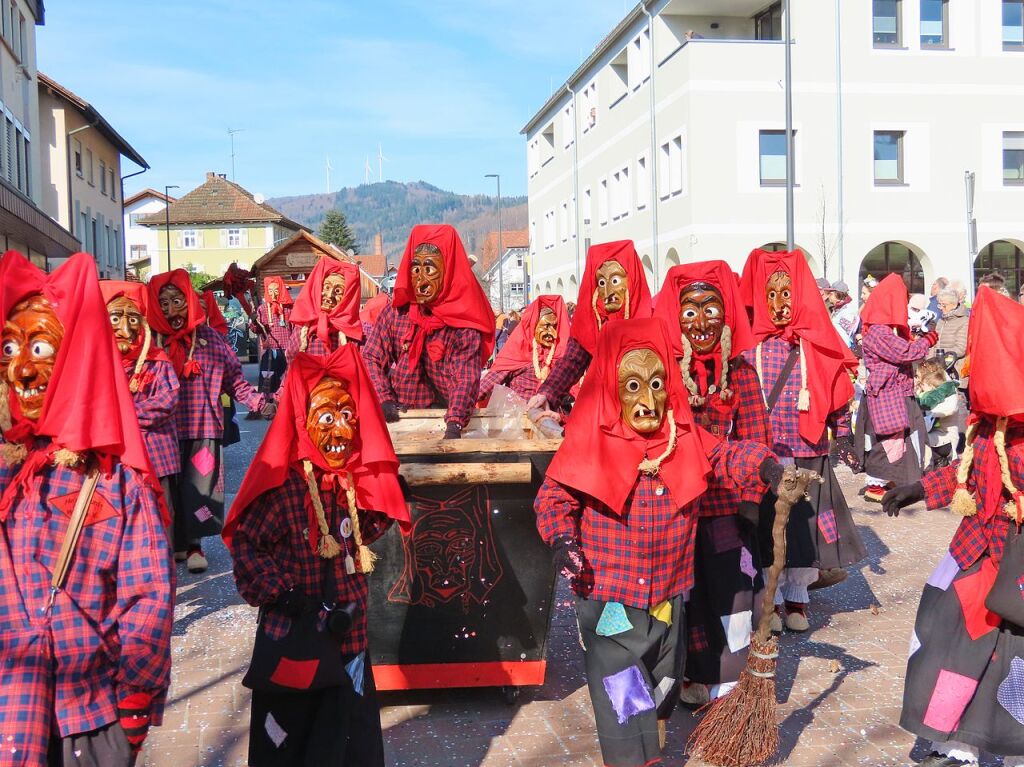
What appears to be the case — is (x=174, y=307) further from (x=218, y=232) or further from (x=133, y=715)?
(x=218, y=232)

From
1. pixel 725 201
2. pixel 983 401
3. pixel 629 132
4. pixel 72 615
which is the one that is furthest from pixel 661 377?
pixel 629 132

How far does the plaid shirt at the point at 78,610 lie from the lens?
3.14 m

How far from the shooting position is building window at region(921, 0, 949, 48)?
1168 inches

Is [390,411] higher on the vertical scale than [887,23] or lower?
lower

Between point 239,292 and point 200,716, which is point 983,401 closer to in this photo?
point 200,716

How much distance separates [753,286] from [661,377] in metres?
2.90

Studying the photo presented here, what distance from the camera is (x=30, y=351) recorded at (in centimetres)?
339

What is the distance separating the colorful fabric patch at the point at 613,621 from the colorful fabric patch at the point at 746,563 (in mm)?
1181

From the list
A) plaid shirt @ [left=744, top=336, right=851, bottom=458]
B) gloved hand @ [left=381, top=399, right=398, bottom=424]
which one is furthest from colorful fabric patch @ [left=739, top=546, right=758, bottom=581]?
gloved hand @ [left=381, top=399, right=398, bottom=424]

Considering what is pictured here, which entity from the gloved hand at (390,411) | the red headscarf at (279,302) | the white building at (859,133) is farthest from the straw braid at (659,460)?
the white building at (859,133)

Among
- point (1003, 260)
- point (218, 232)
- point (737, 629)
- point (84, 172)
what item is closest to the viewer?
point (737, 629)

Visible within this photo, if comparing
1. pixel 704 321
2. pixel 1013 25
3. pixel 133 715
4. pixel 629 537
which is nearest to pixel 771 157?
pixel 1013 25

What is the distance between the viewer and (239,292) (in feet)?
47.4

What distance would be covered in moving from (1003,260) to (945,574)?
30182 mm
